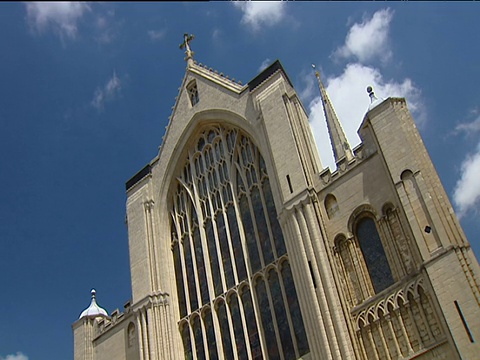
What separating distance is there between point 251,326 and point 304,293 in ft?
9.65

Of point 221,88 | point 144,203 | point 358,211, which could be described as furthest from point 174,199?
point 358,211

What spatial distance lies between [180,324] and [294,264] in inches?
234

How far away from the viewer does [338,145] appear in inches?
1495

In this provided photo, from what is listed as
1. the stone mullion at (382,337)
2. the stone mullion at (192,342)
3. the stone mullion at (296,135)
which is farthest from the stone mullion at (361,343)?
the stone mullion at (192,342)

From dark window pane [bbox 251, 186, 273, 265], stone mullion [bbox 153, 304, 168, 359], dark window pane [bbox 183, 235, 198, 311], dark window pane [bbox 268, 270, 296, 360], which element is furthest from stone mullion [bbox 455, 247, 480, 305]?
stone mullion [bbox 153, 304, 168, 359]

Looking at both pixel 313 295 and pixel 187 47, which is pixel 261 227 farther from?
pixel 187 47

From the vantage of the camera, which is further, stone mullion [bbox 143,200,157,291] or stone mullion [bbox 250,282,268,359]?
stone mullion [bbox 143,200,157,291]

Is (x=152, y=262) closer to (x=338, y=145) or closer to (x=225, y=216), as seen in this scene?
(x=225, y=216)

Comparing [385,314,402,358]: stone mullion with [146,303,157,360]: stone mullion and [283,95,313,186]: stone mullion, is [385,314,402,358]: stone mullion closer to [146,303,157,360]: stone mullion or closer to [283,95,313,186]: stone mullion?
[283,95,313,186]: stone mullion

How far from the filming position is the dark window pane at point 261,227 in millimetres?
21750

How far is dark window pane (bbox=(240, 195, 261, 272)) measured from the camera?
22.0 m

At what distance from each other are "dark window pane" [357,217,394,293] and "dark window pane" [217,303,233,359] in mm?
5746

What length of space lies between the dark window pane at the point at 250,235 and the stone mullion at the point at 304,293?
2124 mm

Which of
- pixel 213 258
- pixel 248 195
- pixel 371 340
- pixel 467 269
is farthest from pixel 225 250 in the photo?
pixel 467 269
